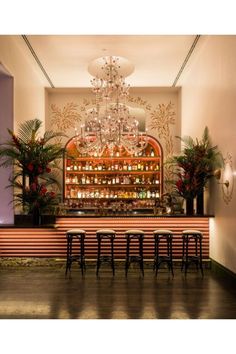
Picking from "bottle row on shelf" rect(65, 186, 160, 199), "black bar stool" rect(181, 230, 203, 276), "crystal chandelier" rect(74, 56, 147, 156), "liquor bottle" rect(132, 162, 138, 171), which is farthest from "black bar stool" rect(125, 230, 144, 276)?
"liquor bottle" rect(132, 162, 138, 171)

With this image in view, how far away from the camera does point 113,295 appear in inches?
224

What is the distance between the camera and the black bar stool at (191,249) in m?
7.35

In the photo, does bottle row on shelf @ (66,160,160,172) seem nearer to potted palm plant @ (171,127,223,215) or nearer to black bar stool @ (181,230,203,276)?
Result: potted palm plant @ (171,127,223,215)

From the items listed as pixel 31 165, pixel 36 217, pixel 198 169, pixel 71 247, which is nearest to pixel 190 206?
pixel 198 169

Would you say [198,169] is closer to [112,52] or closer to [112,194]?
[112,52]

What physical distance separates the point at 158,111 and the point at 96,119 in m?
3.89

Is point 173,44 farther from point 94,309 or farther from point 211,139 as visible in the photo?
point 94,309

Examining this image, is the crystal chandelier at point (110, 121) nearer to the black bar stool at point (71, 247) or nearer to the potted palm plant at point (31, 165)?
the potted palm plant at point (31, 165)

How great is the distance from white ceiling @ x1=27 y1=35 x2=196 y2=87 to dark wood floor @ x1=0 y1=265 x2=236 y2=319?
14.8 feet

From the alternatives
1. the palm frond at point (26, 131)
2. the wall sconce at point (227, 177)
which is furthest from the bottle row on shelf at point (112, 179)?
the wall sconce at point (227, 177)

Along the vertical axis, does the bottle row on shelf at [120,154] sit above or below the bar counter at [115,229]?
above

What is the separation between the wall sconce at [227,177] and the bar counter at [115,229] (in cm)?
109

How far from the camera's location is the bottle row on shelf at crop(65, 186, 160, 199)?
37.1 ft

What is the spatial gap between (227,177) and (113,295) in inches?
112
